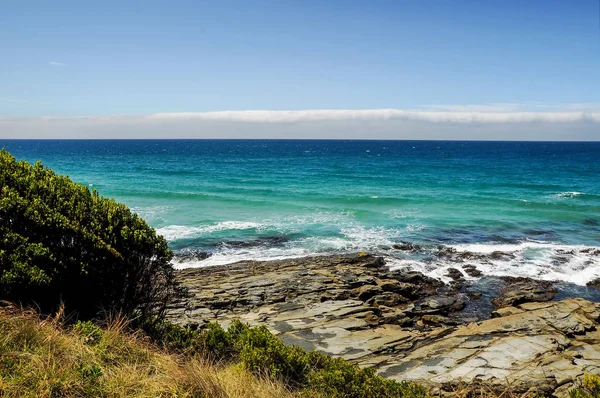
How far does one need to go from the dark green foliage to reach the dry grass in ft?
1.73

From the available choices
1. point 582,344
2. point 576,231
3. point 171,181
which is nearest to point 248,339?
point 582,344

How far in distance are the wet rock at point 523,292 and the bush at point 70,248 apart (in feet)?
48.8

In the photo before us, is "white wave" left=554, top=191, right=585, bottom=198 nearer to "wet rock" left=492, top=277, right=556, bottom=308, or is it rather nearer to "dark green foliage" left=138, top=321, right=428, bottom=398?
"wet rock" left=492, top=277, right=556, bottom=308

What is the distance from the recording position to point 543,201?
41250mm

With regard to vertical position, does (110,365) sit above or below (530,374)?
above

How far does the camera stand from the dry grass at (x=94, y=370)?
521 cm

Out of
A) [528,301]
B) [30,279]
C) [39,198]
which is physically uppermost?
[39,198]

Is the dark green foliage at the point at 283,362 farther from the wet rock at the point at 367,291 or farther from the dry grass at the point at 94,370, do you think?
the wet rock at the point at 367,291

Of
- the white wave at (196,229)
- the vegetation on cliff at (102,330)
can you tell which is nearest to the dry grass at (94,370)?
the vegetation on cliff at (102,330)

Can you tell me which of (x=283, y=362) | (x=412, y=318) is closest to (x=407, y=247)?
(x=412, y=318)

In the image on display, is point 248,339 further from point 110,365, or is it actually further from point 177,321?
point 177,321

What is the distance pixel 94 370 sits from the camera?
5547 mm

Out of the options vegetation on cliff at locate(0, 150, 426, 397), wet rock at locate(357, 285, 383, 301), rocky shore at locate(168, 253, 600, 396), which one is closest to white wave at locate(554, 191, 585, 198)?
rocky shore at locate(168, 253, 600, 396)

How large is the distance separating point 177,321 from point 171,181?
45.4m
